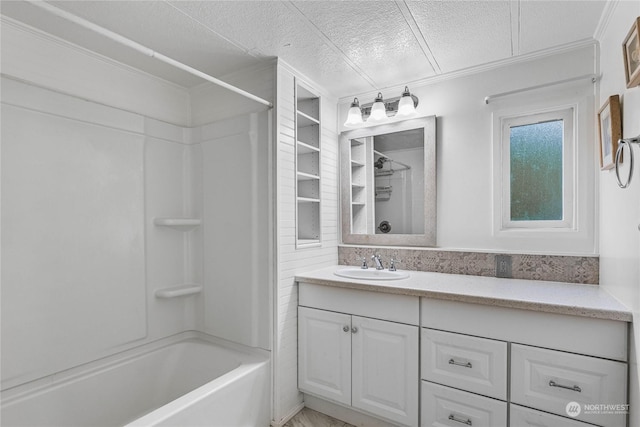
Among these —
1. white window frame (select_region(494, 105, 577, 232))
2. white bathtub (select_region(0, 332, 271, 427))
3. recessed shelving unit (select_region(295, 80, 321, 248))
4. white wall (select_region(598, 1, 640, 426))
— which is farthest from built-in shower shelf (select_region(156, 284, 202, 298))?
white wall (select_region(598, 1, 640, 426))

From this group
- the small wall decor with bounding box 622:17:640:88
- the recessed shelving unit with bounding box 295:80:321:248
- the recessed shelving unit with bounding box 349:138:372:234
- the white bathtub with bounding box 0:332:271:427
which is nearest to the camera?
the small wall decor with bounding box 622:17:640:88

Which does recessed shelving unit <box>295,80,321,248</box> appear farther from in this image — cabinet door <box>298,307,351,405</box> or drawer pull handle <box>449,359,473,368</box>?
drawer pull handle <box>449,359,473,368</box>

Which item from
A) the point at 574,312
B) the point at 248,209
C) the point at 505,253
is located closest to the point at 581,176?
the point at 505,253

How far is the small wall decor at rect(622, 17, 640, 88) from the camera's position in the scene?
1101mm

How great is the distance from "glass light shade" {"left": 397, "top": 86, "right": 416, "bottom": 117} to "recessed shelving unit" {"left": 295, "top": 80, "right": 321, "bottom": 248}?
0.62 meters

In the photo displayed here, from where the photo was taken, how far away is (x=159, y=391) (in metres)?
2.22

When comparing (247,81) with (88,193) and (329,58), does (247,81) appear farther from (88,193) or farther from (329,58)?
(88,193)

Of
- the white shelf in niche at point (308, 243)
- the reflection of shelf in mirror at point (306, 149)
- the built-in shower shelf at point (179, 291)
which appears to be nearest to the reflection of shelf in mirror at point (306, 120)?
the reflection of shelf in mirror at point (306, 149)

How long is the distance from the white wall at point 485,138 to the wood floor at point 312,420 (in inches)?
53.9

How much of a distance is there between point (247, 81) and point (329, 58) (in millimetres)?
594

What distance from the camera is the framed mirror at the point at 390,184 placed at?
234 centimetres

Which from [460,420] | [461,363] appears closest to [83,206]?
[461,363]

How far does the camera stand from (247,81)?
224cm

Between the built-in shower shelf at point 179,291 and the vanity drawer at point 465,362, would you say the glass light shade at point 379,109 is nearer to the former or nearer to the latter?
A: the vanity drawer at point 465,362
